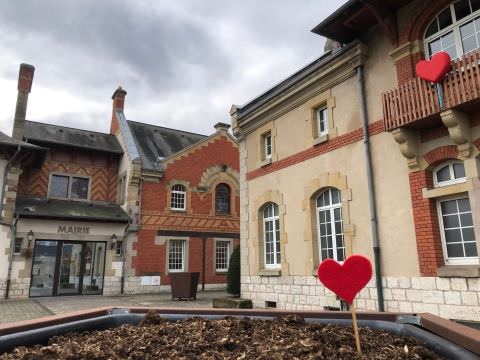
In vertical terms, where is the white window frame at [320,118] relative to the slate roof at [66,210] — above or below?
above

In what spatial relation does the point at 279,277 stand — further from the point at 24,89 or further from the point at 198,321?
the point at 24,89

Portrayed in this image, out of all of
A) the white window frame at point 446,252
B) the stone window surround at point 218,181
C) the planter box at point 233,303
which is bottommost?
the planter box at point 233,303

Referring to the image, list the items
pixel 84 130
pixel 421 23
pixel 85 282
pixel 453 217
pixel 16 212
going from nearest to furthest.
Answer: pixel 453 217 < pixel 421 23 < pixel 16 212 < pixel 85 282 < pixel 84 130

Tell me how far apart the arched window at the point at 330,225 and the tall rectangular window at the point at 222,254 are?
11416 mm

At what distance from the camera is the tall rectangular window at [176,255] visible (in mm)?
19000

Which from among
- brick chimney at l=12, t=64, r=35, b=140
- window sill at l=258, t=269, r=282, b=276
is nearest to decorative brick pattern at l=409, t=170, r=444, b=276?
window sill at l=258, t=269, r=282, b=276

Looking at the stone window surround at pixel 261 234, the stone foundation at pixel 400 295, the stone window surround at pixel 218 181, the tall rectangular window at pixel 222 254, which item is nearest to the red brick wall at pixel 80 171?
the stone window surround at pixel 218 181

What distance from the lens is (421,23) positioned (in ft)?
24.6

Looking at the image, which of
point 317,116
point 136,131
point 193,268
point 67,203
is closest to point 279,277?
point 317,116

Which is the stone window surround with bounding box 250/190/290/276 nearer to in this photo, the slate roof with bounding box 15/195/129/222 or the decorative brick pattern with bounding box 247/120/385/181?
the decorative brick pattern with bounding box 247/120/385/181

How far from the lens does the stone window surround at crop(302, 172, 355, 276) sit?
8664mm

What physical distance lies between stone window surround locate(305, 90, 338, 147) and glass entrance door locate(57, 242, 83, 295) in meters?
12.5

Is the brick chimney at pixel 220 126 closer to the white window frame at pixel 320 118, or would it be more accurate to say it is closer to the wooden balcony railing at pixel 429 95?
the white window frame at pixel 320 118

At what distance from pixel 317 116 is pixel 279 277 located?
4.60 meters
